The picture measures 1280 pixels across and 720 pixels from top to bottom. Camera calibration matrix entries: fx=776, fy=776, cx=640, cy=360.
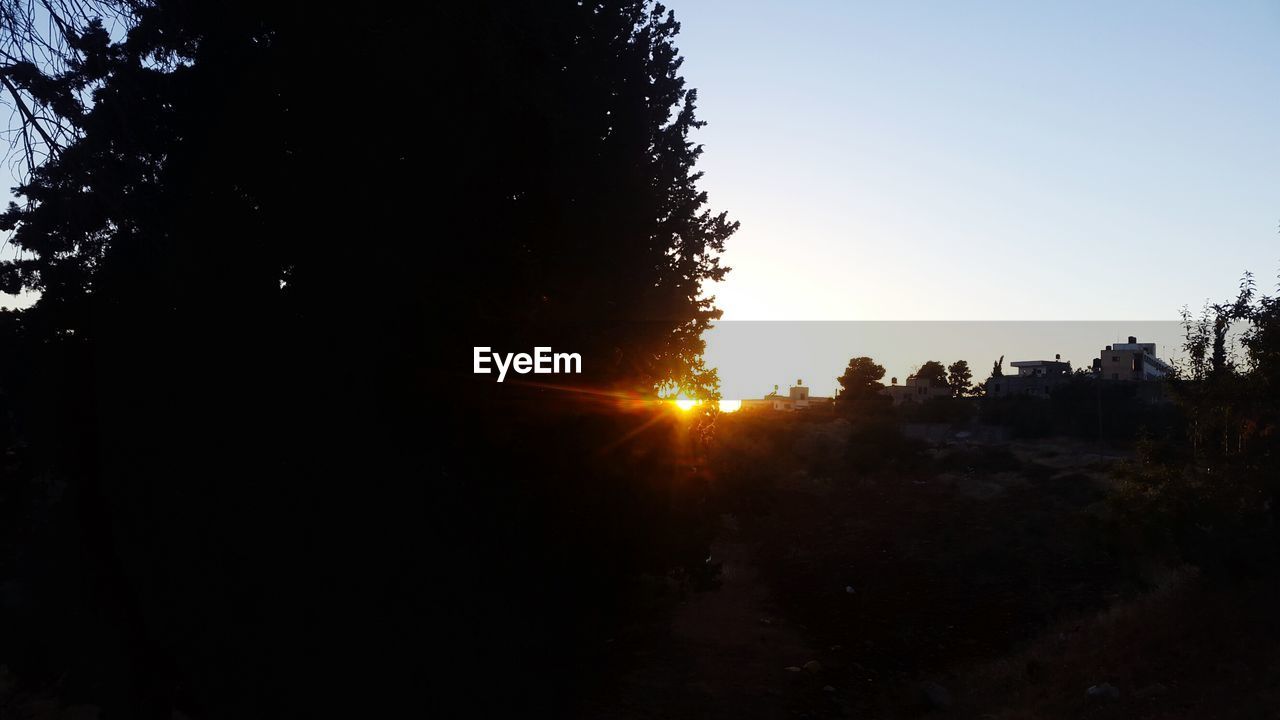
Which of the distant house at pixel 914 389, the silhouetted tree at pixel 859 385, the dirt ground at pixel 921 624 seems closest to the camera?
the dirt ground at pixel 921 624

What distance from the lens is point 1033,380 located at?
265 ft

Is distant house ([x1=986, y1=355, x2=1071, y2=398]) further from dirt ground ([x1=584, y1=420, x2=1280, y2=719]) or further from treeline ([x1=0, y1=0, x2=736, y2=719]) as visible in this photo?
treeline ([x1=0, y1=0, x2=736, y2=719])

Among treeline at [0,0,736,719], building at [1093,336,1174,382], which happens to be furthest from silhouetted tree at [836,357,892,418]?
treeline at [0,0,736,719]

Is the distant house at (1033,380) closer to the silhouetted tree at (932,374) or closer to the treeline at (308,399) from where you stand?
the silhouetted tree at (932,374)

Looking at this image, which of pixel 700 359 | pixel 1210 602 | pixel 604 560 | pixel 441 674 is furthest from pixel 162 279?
pixel 1210 602

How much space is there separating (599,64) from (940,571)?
1935 cm

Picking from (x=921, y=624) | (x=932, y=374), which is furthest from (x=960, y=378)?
(x=921, y=624)

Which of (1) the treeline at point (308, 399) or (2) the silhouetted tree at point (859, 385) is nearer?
(1) the treeline at point (308, 399)

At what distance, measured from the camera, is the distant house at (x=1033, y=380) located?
255ft

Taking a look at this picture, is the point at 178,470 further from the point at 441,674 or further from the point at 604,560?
the point at 604,560

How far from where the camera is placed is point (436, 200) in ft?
29.4

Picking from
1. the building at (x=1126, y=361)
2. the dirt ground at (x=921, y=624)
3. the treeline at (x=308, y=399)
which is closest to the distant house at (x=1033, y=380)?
the building at (x=1126, y=361)

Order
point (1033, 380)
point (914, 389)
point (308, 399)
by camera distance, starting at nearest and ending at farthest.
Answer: point (308, 399) → point (1033, 380) → point (914, 389)

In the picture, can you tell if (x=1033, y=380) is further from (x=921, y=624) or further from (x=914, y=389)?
(x=921, y=624)
